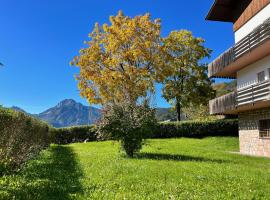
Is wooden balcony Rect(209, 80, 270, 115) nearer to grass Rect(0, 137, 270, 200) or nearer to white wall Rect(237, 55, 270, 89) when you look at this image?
white wall Rect(237, 55, 270, 89)

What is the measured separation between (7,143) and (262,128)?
18.9 m

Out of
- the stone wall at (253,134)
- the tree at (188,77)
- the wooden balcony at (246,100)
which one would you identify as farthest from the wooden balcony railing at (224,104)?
the tree at (188,77)

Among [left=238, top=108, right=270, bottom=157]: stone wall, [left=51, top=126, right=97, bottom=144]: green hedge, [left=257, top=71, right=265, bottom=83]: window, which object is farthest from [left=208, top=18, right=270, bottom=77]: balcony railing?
[left=51, top=126, right=97, bottom=144]: green hedge

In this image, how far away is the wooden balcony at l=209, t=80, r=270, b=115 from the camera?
864 inches

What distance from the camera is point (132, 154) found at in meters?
18.9

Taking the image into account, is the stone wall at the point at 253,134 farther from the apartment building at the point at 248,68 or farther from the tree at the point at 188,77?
the tree at the point at 188,77

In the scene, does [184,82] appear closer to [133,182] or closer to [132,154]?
[132,154]

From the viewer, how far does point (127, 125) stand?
726 inches

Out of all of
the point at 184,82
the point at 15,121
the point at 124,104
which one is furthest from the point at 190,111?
the point at 15,121

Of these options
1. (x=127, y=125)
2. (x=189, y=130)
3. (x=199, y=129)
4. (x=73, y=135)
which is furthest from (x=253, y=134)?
(x=73, y=135)

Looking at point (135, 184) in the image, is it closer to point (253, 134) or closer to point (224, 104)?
point (253, 134)

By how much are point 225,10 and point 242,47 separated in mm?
6956

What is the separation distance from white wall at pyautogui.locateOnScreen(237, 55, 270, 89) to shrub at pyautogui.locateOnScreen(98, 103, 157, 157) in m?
9.39

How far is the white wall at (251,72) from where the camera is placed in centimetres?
2350
